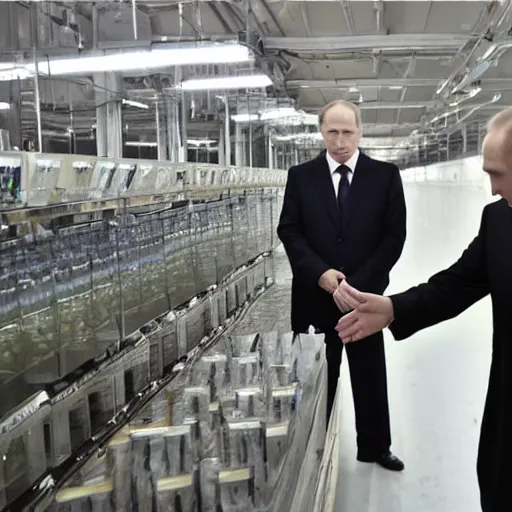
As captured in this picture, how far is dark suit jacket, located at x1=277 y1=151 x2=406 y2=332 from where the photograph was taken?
2402 mm

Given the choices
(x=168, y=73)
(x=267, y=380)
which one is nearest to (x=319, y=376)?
(x=267, y=380)

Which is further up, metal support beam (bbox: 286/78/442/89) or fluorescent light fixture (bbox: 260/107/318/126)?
metal support beam (bbox: 286/78/442/89)

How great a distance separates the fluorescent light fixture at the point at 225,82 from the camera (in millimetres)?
2996

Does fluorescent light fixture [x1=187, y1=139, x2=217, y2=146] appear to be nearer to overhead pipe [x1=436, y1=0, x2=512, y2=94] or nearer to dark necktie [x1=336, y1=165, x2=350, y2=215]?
dark necktie [x1=336, y1=165, x2=350, y2=215]

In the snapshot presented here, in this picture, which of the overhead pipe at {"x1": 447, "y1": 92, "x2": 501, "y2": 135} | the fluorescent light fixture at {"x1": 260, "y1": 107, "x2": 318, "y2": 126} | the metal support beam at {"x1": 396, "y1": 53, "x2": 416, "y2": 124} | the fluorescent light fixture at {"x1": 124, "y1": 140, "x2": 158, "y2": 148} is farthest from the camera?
the overhead pipe at {"x1": 447, "y1": 92, "x2": 501, "y2": 135}

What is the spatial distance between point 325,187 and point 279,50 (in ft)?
11.3

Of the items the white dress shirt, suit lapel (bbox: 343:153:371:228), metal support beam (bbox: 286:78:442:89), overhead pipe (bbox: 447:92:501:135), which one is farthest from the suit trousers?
overhead pipe (bbox: 447:92:501:135)

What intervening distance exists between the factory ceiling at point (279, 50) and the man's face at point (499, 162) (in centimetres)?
108

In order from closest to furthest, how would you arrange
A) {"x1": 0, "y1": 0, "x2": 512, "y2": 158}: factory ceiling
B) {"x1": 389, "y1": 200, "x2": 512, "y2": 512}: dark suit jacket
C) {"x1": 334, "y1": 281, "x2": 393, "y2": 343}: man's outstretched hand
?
{"x1": 389, "y1": 200, "x2": 512, "y2": 512}: dark suit jacket < {"x1": 334, "y1": 281, "x2": 393, "y2": 343}: man's outstretched hand < {"x1": 0, "y1": 0, "x2": 512, "y2": 158}: factory ceiling

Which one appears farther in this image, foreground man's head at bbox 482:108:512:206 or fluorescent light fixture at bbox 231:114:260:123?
fluorescent light fixture at bbox 231:114:260:123

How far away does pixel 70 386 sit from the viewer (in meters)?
1.50

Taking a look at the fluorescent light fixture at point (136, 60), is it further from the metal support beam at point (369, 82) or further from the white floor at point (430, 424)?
the metal support beam at point (369, 82)

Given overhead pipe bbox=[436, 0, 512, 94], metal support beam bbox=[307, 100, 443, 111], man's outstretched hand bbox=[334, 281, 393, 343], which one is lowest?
man's outstretched hand bbox=[334, 281, 393, 343]

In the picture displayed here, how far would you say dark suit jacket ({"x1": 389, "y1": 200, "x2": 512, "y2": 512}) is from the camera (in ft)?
4.77
